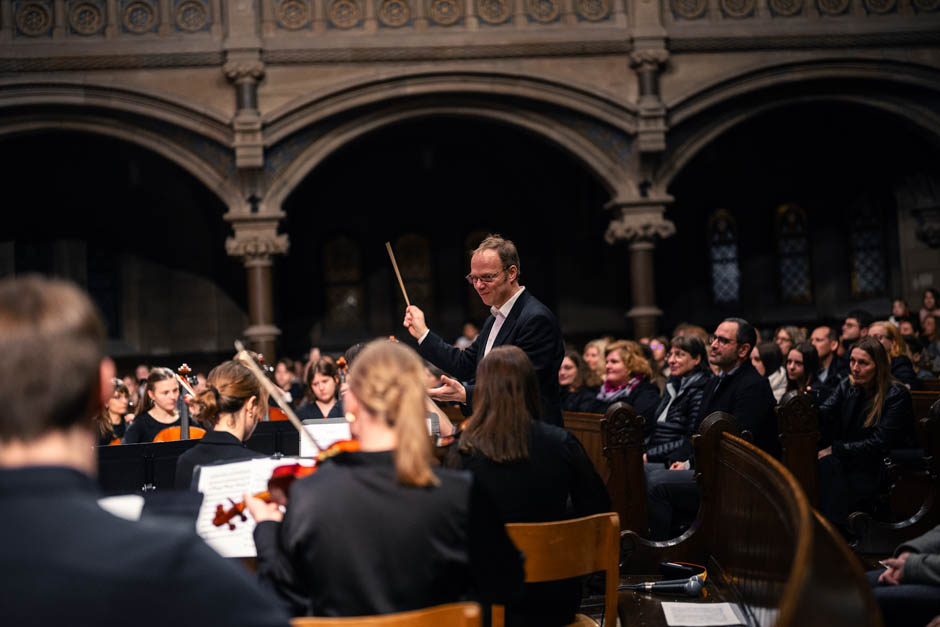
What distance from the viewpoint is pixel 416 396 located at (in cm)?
235

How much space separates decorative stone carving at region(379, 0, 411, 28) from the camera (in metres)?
12.2

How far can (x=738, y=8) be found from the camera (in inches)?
493

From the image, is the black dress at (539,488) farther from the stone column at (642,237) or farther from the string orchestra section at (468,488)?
the stone column at (642,237)

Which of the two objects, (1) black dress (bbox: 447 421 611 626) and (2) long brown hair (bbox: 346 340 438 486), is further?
(1) black dress (bbox: 447 421 611 626)

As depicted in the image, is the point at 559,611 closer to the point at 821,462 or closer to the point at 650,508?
the point at 650,508

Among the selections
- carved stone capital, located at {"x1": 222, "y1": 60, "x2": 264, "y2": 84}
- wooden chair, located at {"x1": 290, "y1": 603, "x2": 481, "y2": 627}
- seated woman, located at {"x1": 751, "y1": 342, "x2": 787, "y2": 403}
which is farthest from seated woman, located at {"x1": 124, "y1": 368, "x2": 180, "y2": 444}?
carved stone capital, located at {"x1": 222, "y1": 60, "x2": 264, "y2": 84}

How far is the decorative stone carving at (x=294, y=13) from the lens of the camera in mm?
12172

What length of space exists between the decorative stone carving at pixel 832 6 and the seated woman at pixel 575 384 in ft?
22.8

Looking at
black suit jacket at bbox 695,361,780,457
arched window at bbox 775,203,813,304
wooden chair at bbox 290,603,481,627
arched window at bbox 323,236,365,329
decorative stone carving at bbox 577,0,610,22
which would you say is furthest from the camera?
arched window at bbox 775,203,813,304

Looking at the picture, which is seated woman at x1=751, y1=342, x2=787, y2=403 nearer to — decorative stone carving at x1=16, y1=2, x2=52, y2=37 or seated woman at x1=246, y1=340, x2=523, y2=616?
seated woman at x1=246, y1=340, x2=523, y2=616

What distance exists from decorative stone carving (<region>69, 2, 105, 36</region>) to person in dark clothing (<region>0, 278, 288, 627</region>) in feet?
38.5

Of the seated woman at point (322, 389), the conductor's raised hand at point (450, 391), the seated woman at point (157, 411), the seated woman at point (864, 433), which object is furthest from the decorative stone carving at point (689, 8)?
the conductor's raised hand at point (450, 391)

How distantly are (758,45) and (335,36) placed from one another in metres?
5.52

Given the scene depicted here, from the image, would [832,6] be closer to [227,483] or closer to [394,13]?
[394,13]
